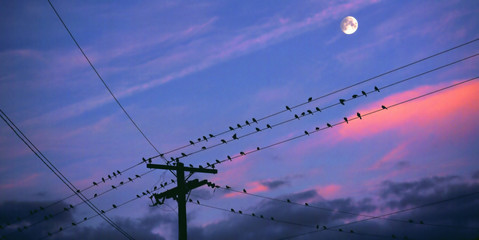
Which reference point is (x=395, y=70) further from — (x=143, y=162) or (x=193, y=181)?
(x=143, y=162)

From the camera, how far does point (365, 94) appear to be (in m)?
14.7

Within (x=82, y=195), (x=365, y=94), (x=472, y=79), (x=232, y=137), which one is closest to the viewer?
(x=472, y=79)

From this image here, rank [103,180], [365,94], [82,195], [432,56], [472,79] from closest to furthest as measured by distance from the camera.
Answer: [432,56]
[472,79]
[365,94]
[82,195]
[103,180]

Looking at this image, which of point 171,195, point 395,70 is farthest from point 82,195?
point 395,70

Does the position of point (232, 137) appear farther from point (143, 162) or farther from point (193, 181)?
point (143, 162)

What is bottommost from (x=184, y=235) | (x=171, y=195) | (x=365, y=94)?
(x=184, y=235)

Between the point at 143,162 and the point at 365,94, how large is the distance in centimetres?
906

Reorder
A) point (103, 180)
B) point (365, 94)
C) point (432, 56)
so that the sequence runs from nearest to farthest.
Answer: point (432, 56), point (365, 94), point (103, 180)

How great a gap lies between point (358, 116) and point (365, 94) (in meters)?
0.80

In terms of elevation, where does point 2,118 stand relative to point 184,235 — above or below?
above

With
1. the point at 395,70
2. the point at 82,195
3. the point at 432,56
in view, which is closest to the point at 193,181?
the point at 82,195

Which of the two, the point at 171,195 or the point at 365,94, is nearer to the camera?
the point at 365,94

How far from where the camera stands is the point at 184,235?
15.5m

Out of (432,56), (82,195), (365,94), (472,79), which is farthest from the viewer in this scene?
(82,195)
